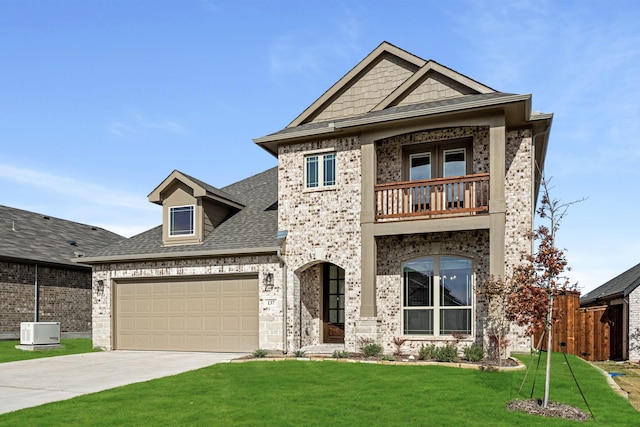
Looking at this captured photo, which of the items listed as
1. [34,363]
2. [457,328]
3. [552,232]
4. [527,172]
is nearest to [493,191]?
[527,172]

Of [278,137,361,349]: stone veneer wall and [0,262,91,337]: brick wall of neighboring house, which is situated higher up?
[278,137,361,349]: stone veneer wall

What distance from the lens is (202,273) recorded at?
17094 mm

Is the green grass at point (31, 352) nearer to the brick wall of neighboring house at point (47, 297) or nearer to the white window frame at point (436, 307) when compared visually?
the brick wall of neighboring house at point (47, 297)

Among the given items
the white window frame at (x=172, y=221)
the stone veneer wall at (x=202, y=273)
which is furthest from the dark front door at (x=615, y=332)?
the white window frame at (x=172, y=221)

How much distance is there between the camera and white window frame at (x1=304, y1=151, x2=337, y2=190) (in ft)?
52.5

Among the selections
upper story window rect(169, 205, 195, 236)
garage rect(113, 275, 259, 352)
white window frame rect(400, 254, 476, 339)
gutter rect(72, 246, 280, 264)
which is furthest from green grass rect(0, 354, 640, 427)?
upper story window rect(169, 205, 195, 236)

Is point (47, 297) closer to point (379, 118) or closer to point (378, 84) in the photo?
point (378, 84)

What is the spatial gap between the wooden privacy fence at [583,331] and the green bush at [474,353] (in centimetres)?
551

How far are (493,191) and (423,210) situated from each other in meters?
1.92

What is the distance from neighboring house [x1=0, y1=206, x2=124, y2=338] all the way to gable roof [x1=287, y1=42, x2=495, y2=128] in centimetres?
1101

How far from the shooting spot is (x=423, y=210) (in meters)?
14.5

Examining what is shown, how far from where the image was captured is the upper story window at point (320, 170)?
52.6 feet

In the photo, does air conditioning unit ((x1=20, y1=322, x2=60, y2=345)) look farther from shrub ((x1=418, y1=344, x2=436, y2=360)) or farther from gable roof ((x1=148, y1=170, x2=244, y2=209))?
shrub ((x1=418, y1=344, x2=436, y2=360))

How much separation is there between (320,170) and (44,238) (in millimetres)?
17070
